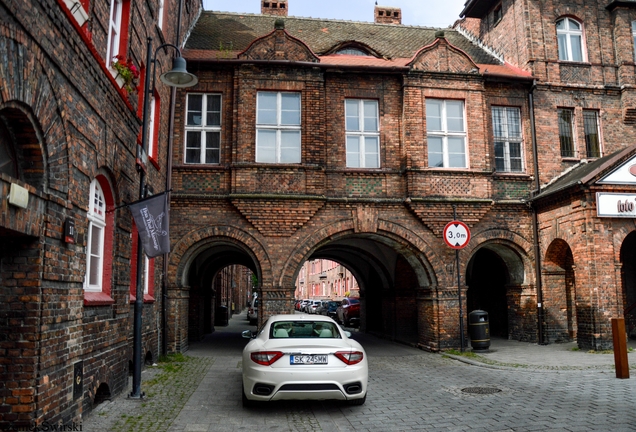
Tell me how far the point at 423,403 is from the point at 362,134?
367 inches

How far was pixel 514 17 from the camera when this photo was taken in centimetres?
1833

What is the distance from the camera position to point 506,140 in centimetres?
1691

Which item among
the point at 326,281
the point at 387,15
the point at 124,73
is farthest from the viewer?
the point at 326,281

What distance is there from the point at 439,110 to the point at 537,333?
24.4 ft

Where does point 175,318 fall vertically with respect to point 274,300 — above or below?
below

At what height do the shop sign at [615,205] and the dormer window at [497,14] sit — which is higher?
the dormer window at [497,14]

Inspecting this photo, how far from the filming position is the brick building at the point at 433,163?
14.8 metres

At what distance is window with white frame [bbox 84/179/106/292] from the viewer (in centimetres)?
816

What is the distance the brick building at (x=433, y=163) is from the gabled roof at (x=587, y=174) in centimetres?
5

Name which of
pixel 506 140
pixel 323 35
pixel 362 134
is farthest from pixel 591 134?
pixel 323 35

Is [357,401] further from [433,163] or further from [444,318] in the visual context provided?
[433,163]

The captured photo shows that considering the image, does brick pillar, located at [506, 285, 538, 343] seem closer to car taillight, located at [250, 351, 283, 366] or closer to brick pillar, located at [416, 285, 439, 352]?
brick pillar, located at [416, 285, 439, 352]

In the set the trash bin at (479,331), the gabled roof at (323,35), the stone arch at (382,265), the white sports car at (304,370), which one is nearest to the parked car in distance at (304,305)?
the stone arch at (382,265)

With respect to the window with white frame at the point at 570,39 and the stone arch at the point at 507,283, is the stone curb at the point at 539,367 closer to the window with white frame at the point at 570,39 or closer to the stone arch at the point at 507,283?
the stone arch at the point at 507,283
